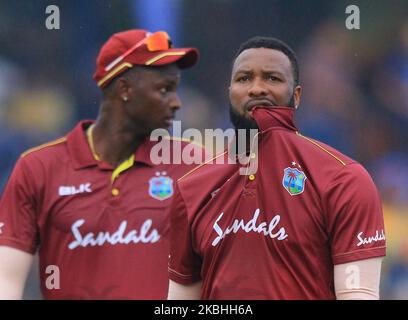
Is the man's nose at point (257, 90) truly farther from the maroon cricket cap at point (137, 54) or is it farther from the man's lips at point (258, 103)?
the maroon cricket cap at point (137, 54)

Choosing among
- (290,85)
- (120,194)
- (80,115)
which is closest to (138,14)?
(80,115)

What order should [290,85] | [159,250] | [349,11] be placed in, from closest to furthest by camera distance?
[290,85] → [159,250] → [349,11]

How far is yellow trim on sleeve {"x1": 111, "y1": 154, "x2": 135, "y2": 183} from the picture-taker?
3932 millimetres

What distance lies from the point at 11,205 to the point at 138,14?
82.1 inches

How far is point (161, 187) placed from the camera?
12.7 ft

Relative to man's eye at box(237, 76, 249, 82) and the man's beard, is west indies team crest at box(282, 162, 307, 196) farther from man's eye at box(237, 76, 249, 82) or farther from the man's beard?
man's eye at box(237, 76, 249, 82)

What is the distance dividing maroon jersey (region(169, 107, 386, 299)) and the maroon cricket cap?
133 cm

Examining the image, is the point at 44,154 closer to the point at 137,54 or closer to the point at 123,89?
the point at 123,89

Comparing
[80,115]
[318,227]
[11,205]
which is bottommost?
[318,227]

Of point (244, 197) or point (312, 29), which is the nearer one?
point (244, 197)

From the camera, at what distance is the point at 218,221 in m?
2.68

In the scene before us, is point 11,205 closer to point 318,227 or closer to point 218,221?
point 218,221

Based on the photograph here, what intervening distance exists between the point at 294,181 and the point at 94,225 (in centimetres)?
143

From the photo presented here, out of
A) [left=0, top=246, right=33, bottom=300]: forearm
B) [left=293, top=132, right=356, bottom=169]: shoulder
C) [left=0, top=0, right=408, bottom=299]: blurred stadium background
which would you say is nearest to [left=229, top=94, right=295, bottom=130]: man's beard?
[left=293, top=132, right=356, bottom=169]: shoulder
